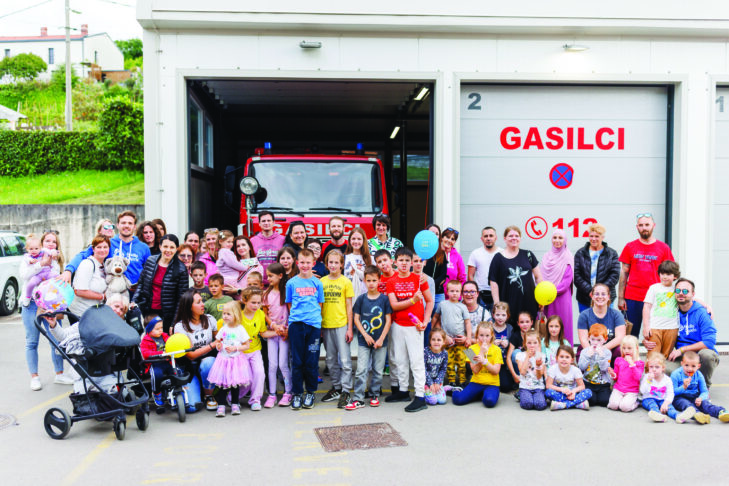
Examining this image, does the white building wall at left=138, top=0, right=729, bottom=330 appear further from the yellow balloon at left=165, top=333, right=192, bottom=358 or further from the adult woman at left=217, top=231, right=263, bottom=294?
the yellow balloon at left=165, top=333, right=192, bottom=358

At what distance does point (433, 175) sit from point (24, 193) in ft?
65.9

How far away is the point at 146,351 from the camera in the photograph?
6.22 m

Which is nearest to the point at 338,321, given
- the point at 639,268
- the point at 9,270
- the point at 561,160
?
the point at 639,268

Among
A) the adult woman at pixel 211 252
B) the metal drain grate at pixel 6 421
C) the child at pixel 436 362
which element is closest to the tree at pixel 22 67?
the adult woman at pixel 211 252

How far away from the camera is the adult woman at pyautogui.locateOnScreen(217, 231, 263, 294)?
279 inches

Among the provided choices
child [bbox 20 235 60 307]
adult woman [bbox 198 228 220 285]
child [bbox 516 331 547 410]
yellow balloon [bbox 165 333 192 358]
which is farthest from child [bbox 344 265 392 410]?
child [bbox 20 235 60 307]

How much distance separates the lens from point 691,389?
241 inches

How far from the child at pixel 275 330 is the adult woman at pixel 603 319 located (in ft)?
10.2

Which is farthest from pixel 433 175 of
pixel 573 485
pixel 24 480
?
pixel 24 480

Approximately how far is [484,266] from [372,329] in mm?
1797

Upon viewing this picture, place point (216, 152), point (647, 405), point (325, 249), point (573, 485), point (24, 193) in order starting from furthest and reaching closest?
1. point (24, 193)
2. point (216, 152)
3. point (325, 249)
4. point (647, 405)
5. point (573, 485)

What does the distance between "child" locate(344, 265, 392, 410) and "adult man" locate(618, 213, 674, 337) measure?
3.06m

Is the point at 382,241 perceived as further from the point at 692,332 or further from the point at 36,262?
the point at 36,262

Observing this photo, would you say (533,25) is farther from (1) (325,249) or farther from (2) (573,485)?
(2) (573,485)
